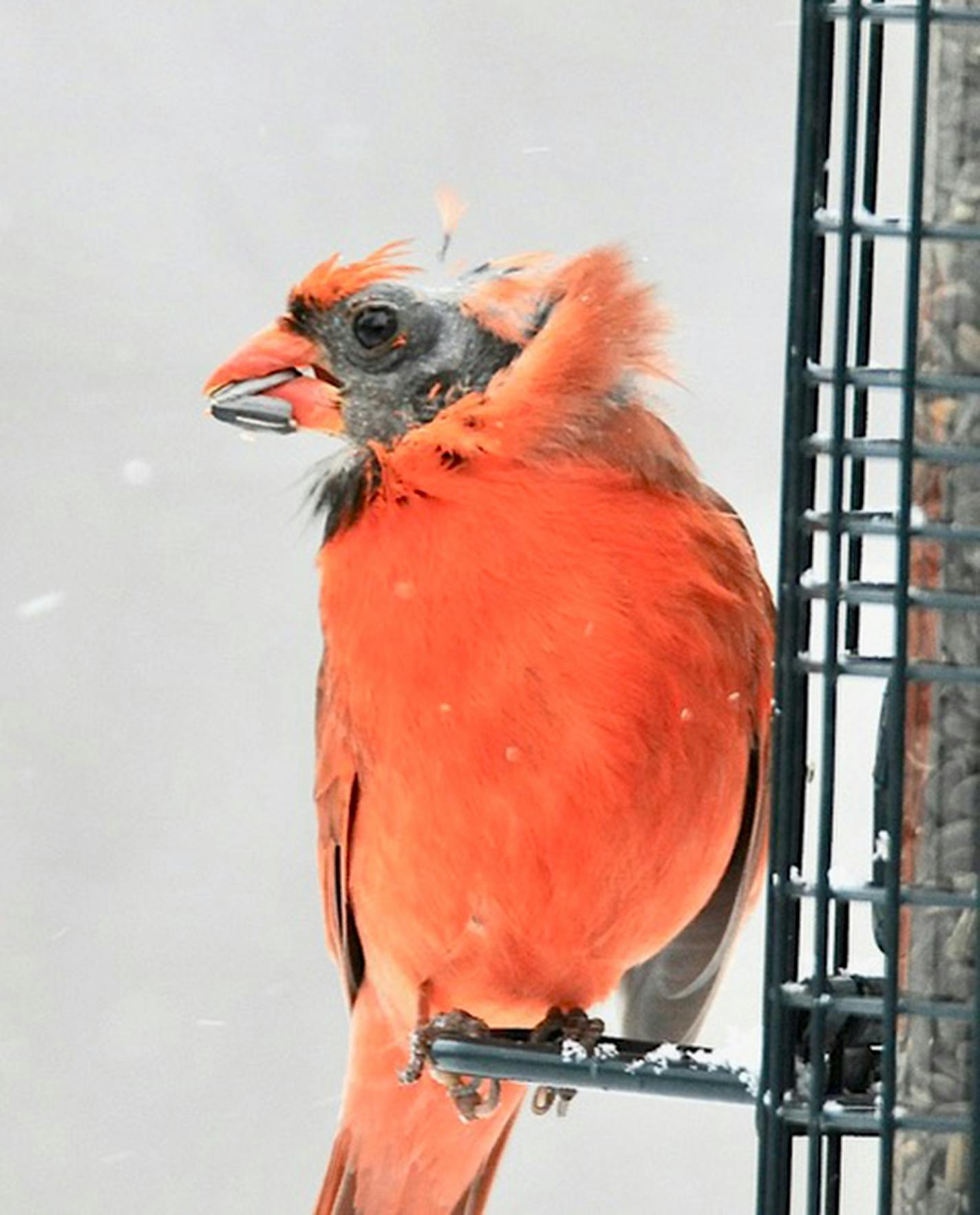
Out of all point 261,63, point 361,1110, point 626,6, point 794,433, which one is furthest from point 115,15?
point 794,433

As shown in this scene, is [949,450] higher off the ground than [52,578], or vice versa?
[52,578]

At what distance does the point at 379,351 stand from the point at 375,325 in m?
0.05

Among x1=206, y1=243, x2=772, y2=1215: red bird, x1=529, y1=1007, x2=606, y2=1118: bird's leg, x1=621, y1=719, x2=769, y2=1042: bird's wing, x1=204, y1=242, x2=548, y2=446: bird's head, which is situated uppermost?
x1=204, y1=242, x2=548, y2=446: bird's head

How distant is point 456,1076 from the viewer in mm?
3463

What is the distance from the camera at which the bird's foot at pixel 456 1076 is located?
350 cm

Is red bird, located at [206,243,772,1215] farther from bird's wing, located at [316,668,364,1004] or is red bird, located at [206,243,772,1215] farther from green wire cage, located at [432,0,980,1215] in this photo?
green wire cage, located at [432,0,980,1215]

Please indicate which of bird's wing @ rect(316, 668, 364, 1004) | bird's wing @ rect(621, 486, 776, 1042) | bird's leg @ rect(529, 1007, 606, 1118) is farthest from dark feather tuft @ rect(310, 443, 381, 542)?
bird's leg @ rect(529, 1007, 606, 1118)

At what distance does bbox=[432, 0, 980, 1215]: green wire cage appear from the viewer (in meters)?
2.38

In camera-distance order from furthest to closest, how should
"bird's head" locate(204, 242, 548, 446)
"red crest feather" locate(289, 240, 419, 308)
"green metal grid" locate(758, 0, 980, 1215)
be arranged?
"red crest feather" locate(289, 240, 419, 308) → "bird's head" locate(204, 242, 548, 446) → "green metal grid" locate(758, 0, 980, 1215)

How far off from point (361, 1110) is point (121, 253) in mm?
3161

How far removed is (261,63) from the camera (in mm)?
7043

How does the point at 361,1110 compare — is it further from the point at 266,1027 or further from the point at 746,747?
the point at 266,1027

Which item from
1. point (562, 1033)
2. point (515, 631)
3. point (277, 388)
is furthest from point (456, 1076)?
point (277, 388)

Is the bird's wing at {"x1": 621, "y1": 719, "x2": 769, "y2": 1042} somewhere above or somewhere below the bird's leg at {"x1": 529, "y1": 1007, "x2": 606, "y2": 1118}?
above
